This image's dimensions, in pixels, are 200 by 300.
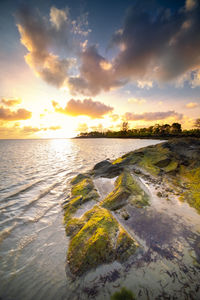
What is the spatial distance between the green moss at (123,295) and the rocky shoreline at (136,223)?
7.4 inches

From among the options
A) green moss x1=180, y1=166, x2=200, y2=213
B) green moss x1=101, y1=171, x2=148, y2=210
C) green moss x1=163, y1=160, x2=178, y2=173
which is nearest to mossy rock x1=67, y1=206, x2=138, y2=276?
green moss x1=101, y1=171, x2=148, y2=210

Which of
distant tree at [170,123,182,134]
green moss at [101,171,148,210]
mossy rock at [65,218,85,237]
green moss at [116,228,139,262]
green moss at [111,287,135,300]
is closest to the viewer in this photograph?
green moss at [111,287,135,300]

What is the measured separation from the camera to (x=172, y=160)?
12242 millimetres

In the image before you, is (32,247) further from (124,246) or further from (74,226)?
(124,246)

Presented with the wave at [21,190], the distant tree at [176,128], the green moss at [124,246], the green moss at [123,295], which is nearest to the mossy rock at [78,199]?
the green moss at [124,246]

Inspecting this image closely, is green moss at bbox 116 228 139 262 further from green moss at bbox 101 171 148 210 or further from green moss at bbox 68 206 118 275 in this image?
green moss at bbox 101 171 148 210

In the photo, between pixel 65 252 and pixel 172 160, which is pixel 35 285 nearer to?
pixel 65 252

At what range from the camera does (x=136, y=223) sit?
501 cm

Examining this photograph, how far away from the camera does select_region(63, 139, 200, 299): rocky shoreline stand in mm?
3547

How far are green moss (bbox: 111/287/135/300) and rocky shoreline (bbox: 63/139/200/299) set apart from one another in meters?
0.19

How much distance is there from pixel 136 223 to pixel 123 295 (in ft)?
7.98

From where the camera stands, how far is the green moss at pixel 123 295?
2.75 m

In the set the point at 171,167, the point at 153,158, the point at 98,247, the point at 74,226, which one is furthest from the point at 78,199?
the point at 153,158

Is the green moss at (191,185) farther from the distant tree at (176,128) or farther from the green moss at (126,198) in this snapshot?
the distant tree at (176,128)
